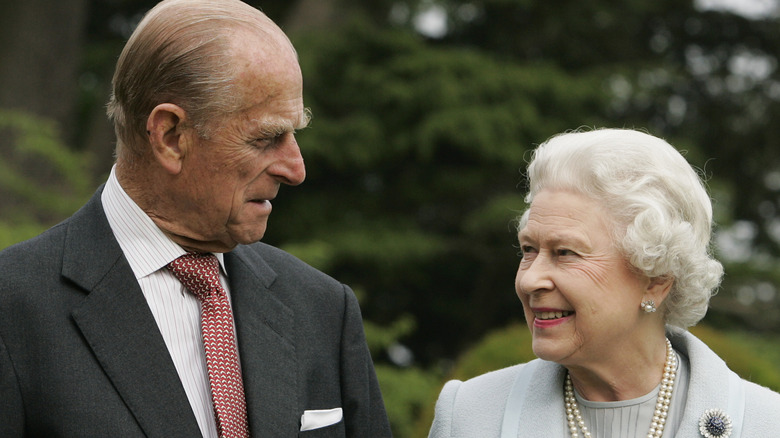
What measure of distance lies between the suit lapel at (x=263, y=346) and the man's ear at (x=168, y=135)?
38 cm

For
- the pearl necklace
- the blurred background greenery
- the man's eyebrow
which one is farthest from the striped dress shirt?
the blurred background greenery

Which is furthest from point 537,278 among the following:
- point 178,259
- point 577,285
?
point 178,259

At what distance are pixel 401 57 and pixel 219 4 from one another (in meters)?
7.17

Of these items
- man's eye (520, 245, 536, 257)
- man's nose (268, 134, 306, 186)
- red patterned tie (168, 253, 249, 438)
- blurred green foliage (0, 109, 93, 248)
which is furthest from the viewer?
blurred green foliage (0, 109, 93, 248)

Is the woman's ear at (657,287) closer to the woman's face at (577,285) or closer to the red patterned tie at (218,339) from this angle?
the woman's face at (577,285)

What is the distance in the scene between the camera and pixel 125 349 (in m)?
2.55

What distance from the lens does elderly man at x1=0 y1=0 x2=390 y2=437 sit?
249cm

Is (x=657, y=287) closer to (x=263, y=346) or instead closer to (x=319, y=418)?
(x=319, y=418)

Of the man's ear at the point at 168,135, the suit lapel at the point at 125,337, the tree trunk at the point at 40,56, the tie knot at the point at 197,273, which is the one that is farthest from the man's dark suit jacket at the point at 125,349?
the tree trunk at the point at 40,56

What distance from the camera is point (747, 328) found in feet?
35.5

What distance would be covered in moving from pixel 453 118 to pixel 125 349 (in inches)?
279

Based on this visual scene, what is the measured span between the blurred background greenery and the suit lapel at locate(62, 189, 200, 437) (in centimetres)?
532

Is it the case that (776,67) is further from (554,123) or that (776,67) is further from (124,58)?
(124,58)

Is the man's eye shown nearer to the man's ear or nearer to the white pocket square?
the white pocket square
